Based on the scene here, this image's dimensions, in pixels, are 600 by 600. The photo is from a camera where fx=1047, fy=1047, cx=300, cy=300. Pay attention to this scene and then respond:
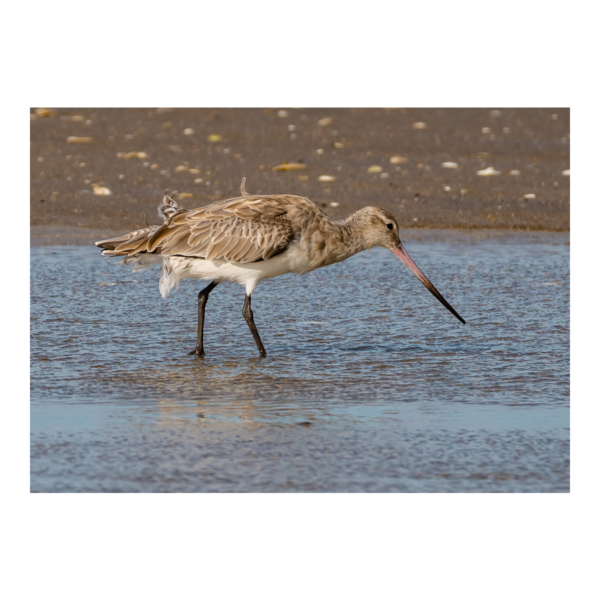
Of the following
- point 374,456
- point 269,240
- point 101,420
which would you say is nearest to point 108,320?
point 269,240

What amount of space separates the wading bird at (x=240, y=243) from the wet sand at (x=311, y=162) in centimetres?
348

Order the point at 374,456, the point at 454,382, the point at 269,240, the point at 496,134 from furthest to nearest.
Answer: the point at 496,134 → the point at 269,240 → the point at 454,382 → the point at 374,456

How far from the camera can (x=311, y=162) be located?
13.3 m

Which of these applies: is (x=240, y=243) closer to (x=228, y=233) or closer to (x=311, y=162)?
(x=228, y=233)

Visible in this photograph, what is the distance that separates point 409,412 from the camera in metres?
5.52

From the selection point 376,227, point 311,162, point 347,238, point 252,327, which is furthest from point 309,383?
point 311,162

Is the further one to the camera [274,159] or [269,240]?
[274,159]

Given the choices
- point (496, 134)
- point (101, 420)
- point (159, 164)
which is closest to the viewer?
point (101, 420)

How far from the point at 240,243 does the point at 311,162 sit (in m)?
6.62

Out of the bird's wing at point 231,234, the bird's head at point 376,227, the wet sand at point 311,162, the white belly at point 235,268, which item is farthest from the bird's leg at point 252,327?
the wet sand at point 311,162

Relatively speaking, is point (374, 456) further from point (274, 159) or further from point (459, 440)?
point (274, 159)

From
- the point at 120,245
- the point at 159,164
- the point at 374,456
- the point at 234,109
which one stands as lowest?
the point at 374,456

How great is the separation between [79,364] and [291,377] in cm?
130

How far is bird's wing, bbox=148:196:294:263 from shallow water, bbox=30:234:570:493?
62 cm
